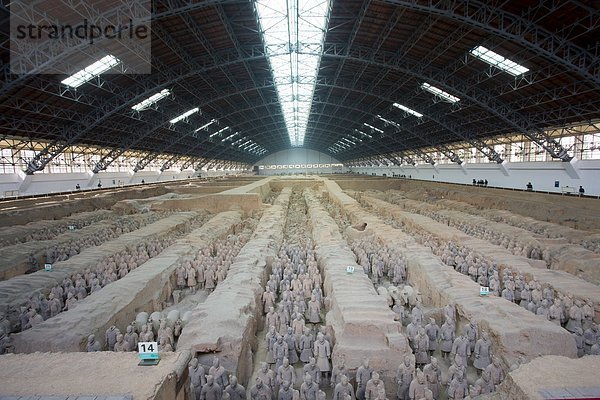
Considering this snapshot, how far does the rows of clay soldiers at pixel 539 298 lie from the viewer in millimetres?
5660

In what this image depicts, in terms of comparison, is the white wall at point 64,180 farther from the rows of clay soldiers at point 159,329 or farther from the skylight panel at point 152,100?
the rows of clay soldiers at point 159,329

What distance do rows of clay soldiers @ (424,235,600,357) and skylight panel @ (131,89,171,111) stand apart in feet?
61.5

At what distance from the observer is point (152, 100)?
72.9ft

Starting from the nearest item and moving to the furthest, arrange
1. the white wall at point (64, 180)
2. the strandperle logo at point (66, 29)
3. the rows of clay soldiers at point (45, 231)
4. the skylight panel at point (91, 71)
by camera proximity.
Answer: the strandperle logo at point (66, 29) < the rows of clay soldiers at point (45, 231) < the skylight panel at point (91, 71) < the white wall at point (64, 180)

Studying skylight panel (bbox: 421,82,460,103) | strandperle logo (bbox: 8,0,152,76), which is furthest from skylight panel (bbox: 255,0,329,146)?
skylight panel (bbox: 421,82,460,103)

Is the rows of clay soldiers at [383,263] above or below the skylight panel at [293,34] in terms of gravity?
below

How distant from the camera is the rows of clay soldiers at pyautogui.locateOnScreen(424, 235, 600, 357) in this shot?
566 cm

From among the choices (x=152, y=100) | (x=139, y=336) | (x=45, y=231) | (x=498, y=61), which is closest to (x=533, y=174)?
(x=498, y=61)

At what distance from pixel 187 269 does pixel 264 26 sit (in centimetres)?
1147

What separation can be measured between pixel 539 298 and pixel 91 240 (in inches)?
481

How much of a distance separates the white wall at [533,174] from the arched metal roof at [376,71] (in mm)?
1024

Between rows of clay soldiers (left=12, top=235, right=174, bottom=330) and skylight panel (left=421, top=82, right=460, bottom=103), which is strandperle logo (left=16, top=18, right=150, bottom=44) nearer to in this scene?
rows of clay soldiers (left=12, top=235, right=174, bottom=330)

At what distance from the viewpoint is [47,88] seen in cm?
1641

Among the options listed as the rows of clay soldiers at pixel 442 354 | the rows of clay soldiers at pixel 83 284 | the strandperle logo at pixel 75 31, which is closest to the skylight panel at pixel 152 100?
the strandperle logo at pixel 75 31
